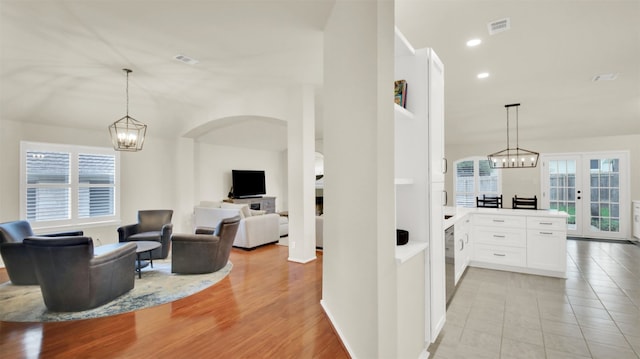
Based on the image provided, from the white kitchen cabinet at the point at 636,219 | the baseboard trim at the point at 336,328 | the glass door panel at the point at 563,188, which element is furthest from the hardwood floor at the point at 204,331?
the white kitchen cabinet at the point at 636,219

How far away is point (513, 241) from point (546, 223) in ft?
1.56

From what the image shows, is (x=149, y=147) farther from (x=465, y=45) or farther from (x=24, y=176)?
(x=465, y=45)

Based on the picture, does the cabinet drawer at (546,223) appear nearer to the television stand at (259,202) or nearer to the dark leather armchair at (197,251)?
the dark leather armchair at (197,251)

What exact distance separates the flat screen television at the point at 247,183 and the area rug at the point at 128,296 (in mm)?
4181

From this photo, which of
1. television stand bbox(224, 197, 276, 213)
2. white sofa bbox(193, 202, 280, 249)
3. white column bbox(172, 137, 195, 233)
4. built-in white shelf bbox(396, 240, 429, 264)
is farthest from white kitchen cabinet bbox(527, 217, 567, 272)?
white column bbox(172, 137, 195, 233)

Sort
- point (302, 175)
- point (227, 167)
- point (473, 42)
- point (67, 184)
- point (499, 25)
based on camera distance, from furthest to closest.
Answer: point (227, 167) → point (67, 184) → point (302, 175) → point (473, 42) → point (499, 25)

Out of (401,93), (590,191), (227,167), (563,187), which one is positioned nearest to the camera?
(401,93)

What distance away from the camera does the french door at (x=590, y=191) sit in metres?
6.62

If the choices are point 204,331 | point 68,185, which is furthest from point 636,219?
point 68,185

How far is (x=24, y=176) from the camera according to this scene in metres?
5.00

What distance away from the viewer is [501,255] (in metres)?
4.32

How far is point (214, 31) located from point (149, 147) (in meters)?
4.40

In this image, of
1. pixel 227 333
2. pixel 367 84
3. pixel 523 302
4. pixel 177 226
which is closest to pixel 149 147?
pixel 177 226

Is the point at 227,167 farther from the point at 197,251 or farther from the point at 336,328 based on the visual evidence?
the point at 336,328
